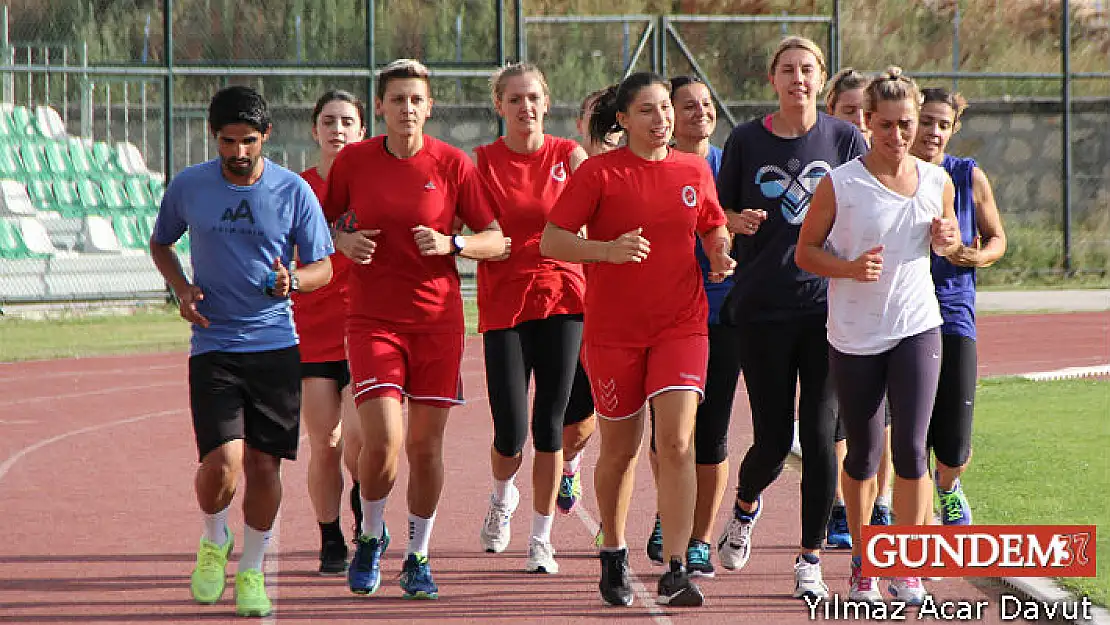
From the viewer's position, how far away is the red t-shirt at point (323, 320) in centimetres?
797

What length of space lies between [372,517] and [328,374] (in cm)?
99

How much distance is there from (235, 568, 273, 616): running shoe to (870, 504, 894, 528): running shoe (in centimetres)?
281

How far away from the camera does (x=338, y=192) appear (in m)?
7.30

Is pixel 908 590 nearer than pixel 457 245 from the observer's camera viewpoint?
Yes

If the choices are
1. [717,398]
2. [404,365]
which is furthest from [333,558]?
[717,398]

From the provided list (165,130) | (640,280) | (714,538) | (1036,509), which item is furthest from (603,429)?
(165,130)

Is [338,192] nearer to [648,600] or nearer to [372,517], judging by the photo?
[372,517]

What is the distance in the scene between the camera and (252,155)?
22.2ft

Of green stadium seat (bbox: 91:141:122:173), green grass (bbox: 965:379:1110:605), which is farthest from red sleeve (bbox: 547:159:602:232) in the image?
green stadium seat (bbox: 91:141:122:173)

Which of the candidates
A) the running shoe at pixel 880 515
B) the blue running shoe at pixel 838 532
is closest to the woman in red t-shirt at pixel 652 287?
the blue running shoe at pixel 838 532

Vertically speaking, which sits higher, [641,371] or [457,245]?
[457,245]

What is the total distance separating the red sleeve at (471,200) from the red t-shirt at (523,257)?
0.98 ft

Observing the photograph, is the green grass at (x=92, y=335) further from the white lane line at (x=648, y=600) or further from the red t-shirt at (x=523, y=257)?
the white lane line at (x=648, y=600)

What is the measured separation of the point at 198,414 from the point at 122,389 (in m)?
8.91
